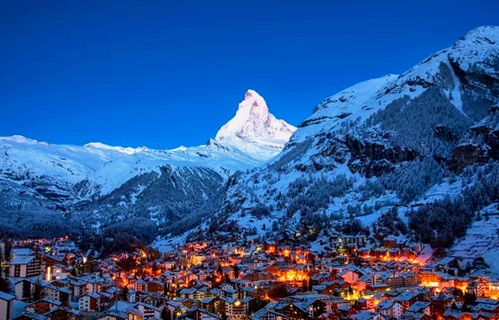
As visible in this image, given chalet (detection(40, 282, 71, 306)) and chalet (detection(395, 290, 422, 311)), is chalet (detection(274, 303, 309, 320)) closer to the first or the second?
chalet (detection(395, 290, 422, 311))

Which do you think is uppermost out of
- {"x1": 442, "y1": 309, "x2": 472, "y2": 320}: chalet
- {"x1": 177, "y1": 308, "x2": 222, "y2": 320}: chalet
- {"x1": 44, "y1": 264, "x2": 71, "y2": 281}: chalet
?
{"x1": 44, "y1": 264, "x2": 71, "y2": 281}: chalet

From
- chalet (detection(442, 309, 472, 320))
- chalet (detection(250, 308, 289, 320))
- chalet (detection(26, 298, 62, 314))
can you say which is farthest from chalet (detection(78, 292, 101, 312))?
chalet (detection(442, 309, 472, 320))

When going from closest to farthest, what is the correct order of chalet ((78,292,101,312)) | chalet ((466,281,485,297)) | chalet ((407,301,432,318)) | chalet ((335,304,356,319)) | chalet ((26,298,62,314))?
chalet ((26,298,62,314)) → chalet ((407,301,432,318)) → chalet ((78,292,101,312)) → chalet ((335,304,356,319)) → chalet ((466,281,485,297))

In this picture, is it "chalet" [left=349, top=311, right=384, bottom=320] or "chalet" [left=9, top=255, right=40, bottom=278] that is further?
"chalet" [left=9, top=255, right=40, bottom=278]

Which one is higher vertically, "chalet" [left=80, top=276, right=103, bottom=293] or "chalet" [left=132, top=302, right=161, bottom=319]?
"chalet" [left=80, top=276, right=103, bottom=293]

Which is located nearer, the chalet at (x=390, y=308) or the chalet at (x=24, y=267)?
the chalet at (x=390, y=308)

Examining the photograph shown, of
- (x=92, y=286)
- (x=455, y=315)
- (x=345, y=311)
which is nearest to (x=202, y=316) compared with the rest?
(x=345, y=311)

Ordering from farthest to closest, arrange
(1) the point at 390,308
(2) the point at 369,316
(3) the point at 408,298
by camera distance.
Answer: (3) the point at 408,298 < (1) the point at 390,308 < (2) the point at 369,316

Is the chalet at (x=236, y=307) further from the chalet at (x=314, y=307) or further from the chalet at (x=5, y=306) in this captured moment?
the chalet at (x=5, y=306)

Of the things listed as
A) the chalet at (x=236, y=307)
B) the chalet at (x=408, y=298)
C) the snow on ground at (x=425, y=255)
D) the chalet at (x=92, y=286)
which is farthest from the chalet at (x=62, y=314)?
the snow on ground at (x=425, y=255)

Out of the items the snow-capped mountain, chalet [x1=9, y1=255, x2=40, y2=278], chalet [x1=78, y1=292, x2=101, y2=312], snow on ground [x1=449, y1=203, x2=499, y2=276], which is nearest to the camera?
chalet [x1=78, y1=292, x2=101, y2=312]

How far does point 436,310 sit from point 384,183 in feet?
339

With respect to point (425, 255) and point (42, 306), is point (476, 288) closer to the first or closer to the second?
point (425, 255)

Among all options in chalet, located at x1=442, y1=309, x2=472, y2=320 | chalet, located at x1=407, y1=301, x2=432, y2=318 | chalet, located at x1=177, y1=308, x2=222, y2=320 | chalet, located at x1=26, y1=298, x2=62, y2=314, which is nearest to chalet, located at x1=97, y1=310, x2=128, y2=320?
chalet, located at x1=26, y1=298, x2=62, y2=314
